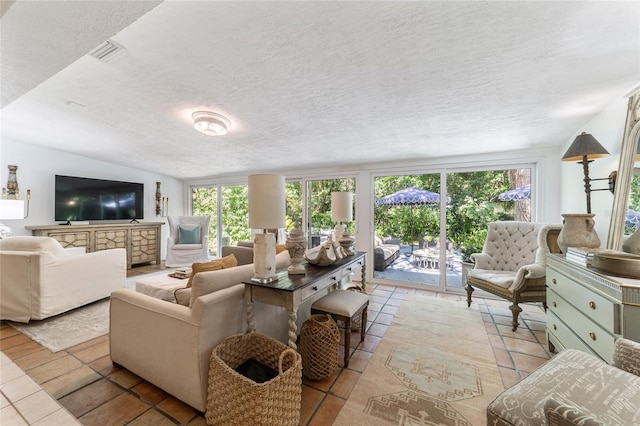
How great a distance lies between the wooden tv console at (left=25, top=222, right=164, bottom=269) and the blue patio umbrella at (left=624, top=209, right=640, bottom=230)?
680 cm

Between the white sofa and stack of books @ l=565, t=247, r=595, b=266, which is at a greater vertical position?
stack of books @ l=565, t=247, r=595, b=266

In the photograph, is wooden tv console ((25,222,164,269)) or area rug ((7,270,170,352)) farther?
wooden tv console ((25,222,164,269))

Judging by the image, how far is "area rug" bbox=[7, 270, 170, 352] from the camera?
86.7 inches

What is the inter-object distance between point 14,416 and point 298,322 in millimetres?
1761

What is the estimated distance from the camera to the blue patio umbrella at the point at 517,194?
11.2 feet

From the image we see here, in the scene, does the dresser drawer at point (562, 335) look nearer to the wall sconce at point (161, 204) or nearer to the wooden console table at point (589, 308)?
the wooden console table at point (589, 308)

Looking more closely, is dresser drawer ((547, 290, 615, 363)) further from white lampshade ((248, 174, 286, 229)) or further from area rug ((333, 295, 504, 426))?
white lampshade ((248, 174, 286, 229))

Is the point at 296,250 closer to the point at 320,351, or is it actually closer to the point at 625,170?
the point at 320,351

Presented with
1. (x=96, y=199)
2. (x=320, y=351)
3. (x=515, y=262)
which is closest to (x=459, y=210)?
(x=515, y=262)

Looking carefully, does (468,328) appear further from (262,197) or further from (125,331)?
(125,331)

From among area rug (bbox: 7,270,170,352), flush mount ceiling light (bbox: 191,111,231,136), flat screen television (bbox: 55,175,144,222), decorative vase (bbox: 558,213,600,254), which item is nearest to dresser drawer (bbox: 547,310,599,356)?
decorative vase (bbox: 558,213,600,254)

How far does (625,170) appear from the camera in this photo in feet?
5.75

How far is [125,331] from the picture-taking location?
1.73 metres

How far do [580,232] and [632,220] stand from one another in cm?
26
